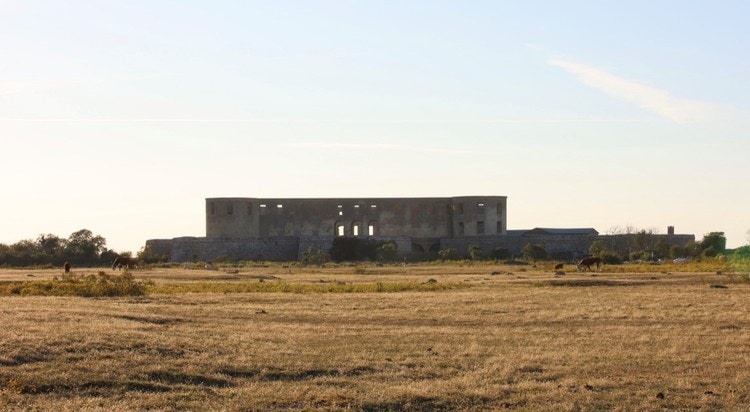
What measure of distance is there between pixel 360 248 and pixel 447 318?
161 ft

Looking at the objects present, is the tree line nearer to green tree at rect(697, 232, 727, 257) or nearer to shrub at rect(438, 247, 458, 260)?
shrub at rect(438, 247, 458, 260)

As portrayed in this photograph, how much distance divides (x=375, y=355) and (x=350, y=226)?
2525 inches

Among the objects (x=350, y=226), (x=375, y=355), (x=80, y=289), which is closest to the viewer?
(x=375, y=355)

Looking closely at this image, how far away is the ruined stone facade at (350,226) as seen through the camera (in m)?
74.6

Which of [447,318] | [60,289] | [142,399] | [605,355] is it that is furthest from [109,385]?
[60,289]

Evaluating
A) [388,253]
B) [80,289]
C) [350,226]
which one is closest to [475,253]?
[388,253]

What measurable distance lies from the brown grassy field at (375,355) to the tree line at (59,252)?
146 feet

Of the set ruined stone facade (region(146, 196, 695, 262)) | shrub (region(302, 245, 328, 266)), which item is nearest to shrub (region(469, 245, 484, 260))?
ruined stone facade (region(146, 196, 695, 262))

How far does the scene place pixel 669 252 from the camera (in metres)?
70.4

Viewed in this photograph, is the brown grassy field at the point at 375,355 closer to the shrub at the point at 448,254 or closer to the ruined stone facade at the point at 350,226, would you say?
the shrub at the point at 448,254

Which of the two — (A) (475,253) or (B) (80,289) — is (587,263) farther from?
(B) (80,289)

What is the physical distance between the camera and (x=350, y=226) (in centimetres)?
7988

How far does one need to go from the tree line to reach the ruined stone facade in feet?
16.6

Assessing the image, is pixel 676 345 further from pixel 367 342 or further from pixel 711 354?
pixel 367 342
